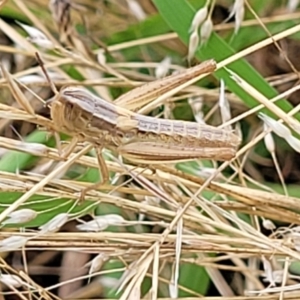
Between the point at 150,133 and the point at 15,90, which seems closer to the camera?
the point at 15,90

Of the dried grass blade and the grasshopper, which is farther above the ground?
the dried grass blade

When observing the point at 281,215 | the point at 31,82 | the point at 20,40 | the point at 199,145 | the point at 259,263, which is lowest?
the point at 259,263

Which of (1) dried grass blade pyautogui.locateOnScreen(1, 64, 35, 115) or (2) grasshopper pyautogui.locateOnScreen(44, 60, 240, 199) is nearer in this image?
(1) dried grass blade pyautogui.locateOnScreen(1, 64, 35, 115)

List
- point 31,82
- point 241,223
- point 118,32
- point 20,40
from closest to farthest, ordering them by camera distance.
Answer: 1. point 241,223
2. point 31,82
3. point 20,40
4. point 118,32

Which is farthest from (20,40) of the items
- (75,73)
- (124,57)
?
(124,57)

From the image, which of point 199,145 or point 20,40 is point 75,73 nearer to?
point 20,40

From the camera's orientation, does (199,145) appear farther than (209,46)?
No

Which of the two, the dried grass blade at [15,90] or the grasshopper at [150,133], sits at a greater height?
the dried grass blade at [15,90]

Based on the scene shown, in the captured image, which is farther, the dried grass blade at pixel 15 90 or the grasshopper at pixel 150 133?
the grasshopper at pixel 150 133
